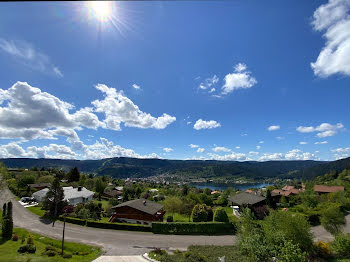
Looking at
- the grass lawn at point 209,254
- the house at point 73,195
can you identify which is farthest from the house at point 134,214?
the house at point 73,195

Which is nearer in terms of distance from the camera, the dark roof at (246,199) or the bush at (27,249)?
the bush at (27,249)

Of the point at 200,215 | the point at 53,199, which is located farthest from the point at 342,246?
the point at 53,199

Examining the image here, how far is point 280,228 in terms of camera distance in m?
29.0

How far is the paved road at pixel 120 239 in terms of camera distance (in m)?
32.0

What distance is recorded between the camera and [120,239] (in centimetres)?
3647

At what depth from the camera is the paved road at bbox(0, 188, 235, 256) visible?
3200 centimetres

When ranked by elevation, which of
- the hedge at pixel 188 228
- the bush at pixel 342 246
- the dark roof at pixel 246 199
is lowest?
the hedge at pixel 188 228

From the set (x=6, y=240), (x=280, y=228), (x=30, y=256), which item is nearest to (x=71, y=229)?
(x=6, y=240)

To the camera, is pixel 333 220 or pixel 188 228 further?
pixel 188 228

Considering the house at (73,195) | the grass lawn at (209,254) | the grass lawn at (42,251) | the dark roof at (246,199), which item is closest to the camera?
the grass lawn at (42,251)

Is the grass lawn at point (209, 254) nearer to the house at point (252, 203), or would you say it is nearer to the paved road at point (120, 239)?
the paved road at point (120, 239)

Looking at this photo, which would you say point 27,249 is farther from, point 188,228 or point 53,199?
point 53,199

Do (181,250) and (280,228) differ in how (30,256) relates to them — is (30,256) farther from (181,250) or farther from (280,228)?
(280,228)

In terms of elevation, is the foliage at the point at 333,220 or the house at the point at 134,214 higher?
the foliage at the point at 333,220
